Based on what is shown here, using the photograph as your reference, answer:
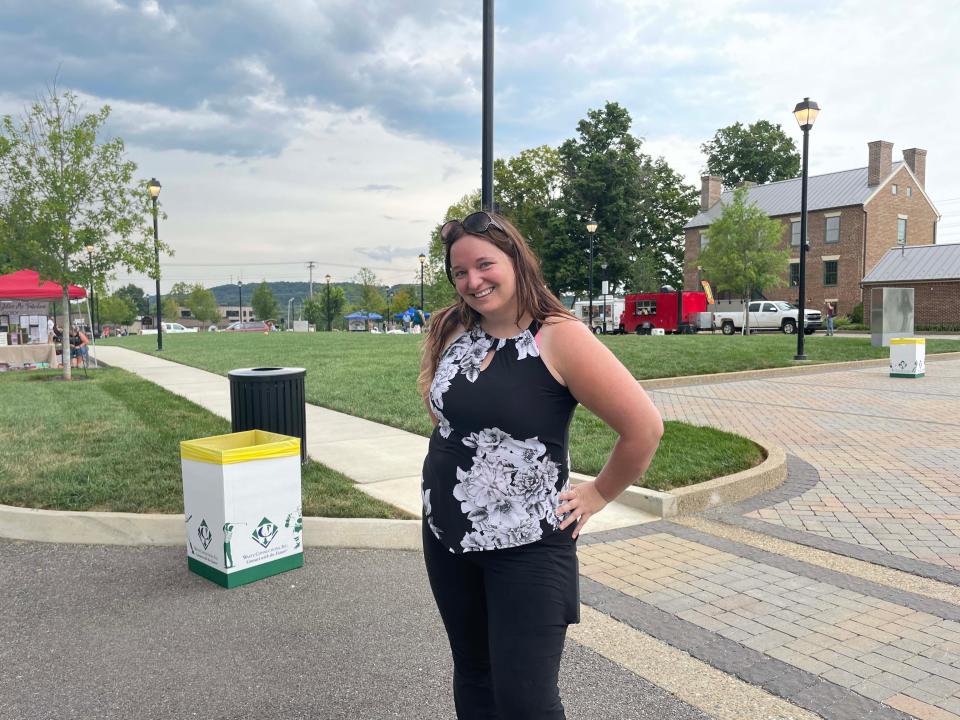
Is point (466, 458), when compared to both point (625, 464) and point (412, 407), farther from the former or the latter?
point (412, 407)

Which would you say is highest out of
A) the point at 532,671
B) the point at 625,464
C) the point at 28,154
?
the point at 28,154

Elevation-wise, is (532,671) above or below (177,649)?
above

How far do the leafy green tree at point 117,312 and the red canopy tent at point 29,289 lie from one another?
85839mm

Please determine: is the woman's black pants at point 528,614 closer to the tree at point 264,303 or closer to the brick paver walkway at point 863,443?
the brick paver walkway at point 863,443

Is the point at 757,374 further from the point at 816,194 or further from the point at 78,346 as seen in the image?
the point at 816,194

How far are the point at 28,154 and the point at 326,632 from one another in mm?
15308

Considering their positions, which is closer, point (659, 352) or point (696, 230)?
point (659, 352)

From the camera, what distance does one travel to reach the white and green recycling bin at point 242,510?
4.17 m

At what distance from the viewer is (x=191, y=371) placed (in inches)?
696

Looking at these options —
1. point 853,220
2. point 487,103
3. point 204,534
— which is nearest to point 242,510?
point 204,534

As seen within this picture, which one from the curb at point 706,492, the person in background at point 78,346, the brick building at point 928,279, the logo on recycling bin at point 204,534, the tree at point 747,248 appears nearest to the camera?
the logo on recycling bin at point 204,534

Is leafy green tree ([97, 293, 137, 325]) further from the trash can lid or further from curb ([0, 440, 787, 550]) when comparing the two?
curb ([0, 440, 787, 550])

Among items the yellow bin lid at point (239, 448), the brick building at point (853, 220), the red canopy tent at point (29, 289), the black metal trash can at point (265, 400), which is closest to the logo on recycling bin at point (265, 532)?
the yellow bin lid at point (239, 448)

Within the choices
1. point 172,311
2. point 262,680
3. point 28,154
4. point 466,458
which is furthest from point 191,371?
point 172,311
